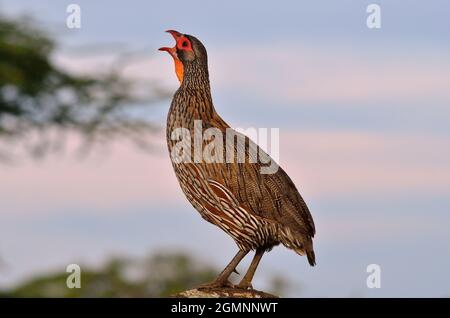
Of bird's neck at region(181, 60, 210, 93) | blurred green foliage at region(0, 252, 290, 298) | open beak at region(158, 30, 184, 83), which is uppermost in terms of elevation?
open beak at region(158, 30, 184, 83)

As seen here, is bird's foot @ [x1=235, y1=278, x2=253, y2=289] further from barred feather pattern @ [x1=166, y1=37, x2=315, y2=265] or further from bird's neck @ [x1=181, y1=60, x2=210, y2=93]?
bird's neck @ [x1=181, y1=60, x2=210, y2=93]

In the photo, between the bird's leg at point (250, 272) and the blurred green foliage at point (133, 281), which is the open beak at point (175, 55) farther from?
the blurred green foliage at point (133, 281)

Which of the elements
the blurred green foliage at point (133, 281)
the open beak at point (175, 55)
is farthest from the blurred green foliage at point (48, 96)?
the open beak at point (175, 55)

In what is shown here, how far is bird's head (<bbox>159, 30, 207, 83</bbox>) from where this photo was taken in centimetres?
619

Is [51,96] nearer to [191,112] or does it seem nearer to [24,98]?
[24,98]

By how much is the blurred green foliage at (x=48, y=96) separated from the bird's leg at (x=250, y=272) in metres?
10.6

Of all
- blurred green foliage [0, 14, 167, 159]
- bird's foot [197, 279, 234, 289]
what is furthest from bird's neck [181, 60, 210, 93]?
blurred green foliage [0, 14, 167, 159]

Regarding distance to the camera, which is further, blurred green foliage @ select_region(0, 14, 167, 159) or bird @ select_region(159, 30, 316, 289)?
blurred green foliage @ select_region(0, 14, 167, 159)

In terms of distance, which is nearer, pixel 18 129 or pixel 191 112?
pixel 191 112

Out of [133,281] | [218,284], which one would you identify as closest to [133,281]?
[133,281]

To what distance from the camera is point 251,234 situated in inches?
245

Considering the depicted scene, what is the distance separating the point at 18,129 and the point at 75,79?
161 centimetres

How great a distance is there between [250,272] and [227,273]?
0.17 meters
